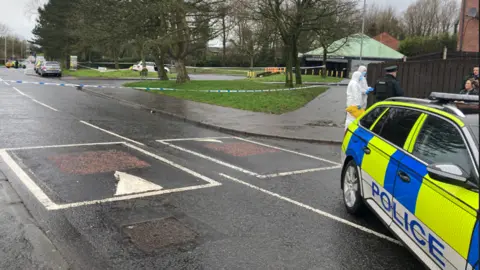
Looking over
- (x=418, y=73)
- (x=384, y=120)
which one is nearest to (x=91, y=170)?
(x=384, y=120)

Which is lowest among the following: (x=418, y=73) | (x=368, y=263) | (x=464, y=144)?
(x=368, y=263)

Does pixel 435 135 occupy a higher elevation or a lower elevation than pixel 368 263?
higher

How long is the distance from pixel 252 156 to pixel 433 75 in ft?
24.3

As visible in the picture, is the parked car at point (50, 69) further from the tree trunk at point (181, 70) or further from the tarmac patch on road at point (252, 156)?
the tarmac patch on road at point (252, 156)

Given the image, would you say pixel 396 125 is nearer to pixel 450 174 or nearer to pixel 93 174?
pixel 450 174

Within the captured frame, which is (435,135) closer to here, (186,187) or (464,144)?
(464,144)

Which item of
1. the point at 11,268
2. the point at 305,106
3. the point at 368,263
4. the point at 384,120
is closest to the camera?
the point at 11,268

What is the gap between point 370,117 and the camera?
5402mm

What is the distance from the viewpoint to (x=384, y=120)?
16.2 ft

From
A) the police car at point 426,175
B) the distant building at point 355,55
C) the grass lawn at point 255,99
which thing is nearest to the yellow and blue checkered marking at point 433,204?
the police car at point 426,175

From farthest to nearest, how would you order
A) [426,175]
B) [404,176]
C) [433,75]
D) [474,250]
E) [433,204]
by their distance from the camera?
[433,75] → [404,176] → [426,175] → [433,204] → [474,250]

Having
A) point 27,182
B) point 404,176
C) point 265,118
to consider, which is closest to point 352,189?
point 404,176

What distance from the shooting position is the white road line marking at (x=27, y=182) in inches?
213

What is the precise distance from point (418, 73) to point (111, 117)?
10.2m
